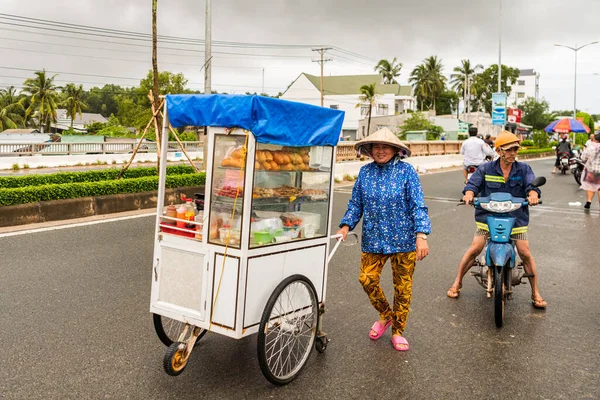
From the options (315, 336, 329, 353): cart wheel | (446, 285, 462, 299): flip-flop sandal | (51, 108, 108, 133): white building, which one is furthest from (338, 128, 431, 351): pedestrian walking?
(51, 108, 108, 133): white building

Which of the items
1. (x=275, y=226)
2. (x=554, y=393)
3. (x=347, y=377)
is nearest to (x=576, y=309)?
(x=554, y=393)

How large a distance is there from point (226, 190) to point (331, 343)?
5.41 ft

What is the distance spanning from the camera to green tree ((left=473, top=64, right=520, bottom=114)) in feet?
313

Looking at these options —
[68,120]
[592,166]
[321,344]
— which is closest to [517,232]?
[321,344]

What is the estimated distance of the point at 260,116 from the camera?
11.6 ft

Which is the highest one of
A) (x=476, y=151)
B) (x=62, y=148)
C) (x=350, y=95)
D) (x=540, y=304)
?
(x=350, y=95)

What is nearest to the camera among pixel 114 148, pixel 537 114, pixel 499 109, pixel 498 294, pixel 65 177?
pixel 498 294

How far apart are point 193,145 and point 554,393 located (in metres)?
36.1

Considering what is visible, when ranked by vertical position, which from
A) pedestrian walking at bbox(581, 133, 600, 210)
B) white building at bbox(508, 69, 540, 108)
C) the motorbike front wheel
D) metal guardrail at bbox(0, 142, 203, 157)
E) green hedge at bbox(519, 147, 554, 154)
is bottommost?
the motorbike front wheel

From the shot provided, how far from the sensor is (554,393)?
369 centimetres

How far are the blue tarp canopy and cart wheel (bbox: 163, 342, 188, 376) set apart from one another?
56.7 inches

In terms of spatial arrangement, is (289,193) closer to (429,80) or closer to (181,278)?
(181,278)

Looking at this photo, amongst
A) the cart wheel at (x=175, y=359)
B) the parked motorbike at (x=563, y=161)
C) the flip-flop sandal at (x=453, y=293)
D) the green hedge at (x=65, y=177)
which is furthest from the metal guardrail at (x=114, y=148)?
the cart wheel at (x=175, y=359)

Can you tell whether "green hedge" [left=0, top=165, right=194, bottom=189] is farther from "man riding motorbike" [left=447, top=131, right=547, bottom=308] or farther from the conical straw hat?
"man riding motorbike" [left=447, top=131, right=547, bottom=308]
